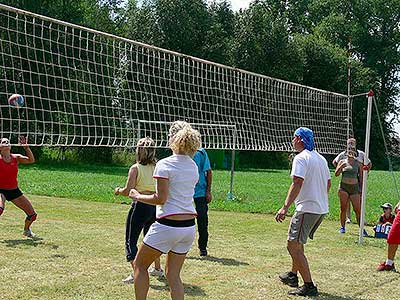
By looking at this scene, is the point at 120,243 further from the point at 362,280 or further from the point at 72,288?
the point at 362,280

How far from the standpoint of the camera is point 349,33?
56.6m

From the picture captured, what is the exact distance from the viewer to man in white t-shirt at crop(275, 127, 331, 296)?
7.23 m

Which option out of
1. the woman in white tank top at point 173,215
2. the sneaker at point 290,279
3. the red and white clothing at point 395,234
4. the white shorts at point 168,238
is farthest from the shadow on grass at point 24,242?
the red and white clothing at point 395,234

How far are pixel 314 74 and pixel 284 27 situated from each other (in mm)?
5195

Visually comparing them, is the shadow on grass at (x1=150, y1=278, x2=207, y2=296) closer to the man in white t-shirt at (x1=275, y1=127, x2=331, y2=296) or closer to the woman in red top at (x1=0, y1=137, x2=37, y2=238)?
the man in white t-shirt at (x1=275, y1=127, x2=331, y2=296)

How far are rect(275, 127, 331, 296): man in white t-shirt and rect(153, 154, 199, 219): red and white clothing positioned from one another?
5.92ft

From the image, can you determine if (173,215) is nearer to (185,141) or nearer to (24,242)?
(185,141)

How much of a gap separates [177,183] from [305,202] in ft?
7.05

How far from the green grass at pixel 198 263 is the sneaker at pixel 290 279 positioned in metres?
0.09

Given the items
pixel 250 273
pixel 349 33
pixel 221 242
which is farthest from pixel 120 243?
pixel 349 33

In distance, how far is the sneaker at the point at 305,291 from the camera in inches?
284

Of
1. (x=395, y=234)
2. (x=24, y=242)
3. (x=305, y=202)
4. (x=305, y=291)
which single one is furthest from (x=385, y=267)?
(x=24, y=242)

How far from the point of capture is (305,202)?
7328 millimetres

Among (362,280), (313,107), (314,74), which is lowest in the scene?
(362,280)
